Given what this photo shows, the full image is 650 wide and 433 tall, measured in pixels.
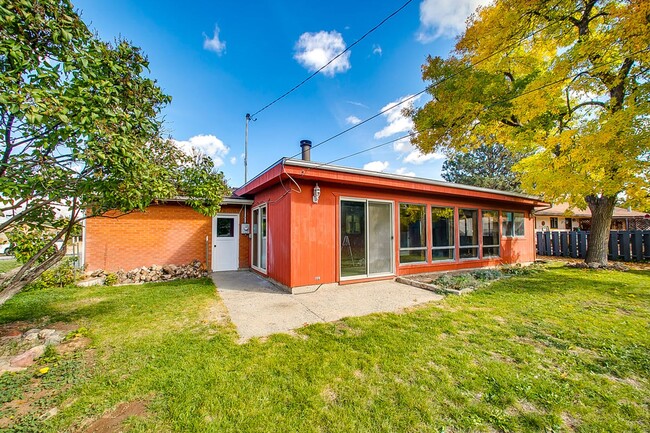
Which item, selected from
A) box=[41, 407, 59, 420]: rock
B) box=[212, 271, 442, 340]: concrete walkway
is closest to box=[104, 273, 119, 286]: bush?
box=[212, 271, 442, 340]: concrete walkway

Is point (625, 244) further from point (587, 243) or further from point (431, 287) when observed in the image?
point (431, 287)

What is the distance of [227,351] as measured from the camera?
3064mm

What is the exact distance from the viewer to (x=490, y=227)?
9750 mm

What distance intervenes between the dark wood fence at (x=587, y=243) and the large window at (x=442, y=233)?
7592mm

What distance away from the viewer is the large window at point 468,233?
8828 millimetres

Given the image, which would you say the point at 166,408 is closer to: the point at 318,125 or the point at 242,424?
the point at 242,424

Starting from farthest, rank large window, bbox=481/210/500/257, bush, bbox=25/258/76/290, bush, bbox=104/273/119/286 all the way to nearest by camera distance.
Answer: large window, bbox=481/210/500/257 < bush, bbox=104/273/119/286 < bush, bbox=25/258/76/290

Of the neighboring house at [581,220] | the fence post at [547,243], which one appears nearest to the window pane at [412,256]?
the fence post at [547,243]

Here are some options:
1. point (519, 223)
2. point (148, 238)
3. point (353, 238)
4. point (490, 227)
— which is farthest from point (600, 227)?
point (148, 238)

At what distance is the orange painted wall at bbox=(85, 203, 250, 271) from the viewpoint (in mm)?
7574

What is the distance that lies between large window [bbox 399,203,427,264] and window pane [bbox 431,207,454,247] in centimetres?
40

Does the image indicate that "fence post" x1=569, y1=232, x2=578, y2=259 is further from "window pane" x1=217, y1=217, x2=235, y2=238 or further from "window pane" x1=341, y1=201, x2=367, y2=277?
"window pane" x1=217, y1=217, x2=235, y2=238

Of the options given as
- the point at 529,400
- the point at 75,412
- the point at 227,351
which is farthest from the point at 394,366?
the point at 75,412

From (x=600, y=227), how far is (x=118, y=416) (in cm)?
1357
